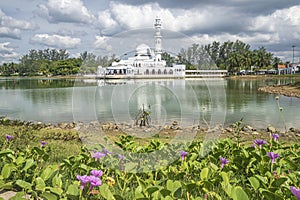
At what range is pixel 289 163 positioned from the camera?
88.7 inches

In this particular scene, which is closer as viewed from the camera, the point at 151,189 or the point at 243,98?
the point at 151,189

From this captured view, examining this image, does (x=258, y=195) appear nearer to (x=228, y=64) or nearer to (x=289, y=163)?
(x=289, y=163)

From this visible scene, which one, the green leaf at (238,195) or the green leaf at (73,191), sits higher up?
the green leaf at (238,195)

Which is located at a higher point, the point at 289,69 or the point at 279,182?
the point at 289,69

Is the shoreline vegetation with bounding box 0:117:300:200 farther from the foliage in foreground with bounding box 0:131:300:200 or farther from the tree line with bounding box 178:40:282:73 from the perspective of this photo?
the tree line with bounding box 178:40:282:73

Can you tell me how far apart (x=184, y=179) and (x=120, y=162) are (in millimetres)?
590

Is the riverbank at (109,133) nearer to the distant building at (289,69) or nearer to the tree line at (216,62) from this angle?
the tree line at (216,62)

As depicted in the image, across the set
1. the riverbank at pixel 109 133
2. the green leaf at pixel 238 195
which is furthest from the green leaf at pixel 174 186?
the riverbank at pixel 109 133

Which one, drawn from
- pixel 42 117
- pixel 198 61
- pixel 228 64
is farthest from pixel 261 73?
pixel 198 61

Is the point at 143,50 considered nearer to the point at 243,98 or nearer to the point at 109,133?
the point at 109,133

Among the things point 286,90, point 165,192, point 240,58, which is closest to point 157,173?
point 165,192

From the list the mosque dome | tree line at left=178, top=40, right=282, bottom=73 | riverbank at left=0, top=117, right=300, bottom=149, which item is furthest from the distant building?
the mosque dome

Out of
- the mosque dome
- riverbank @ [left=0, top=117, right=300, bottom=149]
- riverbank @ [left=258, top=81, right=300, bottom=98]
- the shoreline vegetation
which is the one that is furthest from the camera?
riverbank @ [left=258, top=81, right=300, bottom=98]

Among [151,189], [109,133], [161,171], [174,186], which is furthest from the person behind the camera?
[109,133]
